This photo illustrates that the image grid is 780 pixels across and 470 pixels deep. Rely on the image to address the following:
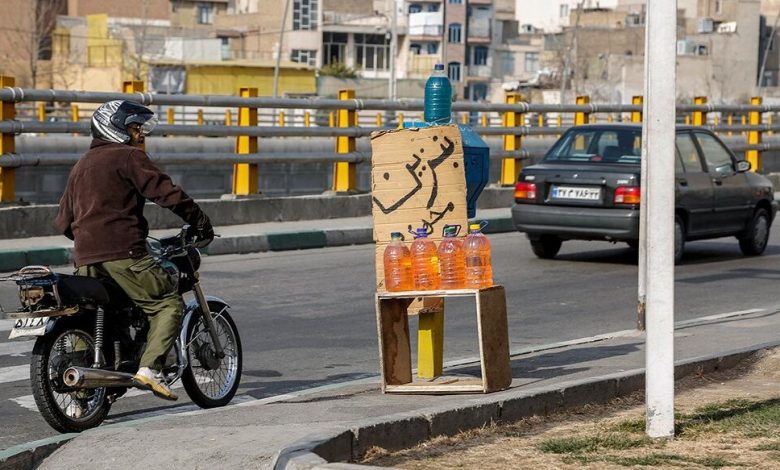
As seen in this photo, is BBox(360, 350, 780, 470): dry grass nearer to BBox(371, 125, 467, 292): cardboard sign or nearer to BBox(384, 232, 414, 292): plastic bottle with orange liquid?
BBox(384, 232, 414, 292): plastic bottle with orange liquid

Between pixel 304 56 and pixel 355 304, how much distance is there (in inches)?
3777

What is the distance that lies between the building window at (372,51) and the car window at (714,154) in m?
91.6

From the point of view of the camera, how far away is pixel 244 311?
11945 mm

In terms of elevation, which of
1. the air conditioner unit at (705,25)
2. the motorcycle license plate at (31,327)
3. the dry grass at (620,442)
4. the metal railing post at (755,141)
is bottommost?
the dry grass at (620,442)

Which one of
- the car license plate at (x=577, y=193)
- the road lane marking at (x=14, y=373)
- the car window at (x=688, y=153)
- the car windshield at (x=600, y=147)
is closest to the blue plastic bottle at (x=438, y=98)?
the road lane marking at (x=14, y=373)

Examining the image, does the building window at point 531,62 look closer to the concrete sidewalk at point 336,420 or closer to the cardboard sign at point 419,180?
the concrete sidewalk at point 336,420

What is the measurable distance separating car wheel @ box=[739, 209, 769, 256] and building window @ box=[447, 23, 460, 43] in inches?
3965

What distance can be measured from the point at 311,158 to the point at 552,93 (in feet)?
296

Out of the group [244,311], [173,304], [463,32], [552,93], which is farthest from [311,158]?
[463,32]

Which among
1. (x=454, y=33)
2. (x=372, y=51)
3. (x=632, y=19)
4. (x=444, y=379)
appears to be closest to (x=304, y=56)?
(x=372, y=51)

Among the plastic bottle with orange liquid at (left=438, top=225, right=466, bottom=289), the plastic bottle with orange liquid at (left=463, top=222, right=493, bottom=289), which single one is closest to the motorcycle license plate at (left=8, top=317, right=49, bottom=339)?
the plastic bottle with orange liquid at (left=438, top=225, right=466, bottom=289)

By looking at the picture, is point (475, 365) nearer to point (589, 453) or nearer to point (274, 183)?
point (589, 453)

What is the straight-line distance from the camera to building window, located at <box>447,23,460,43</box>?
117 m

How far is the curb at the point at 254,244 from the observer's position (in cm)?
1393
